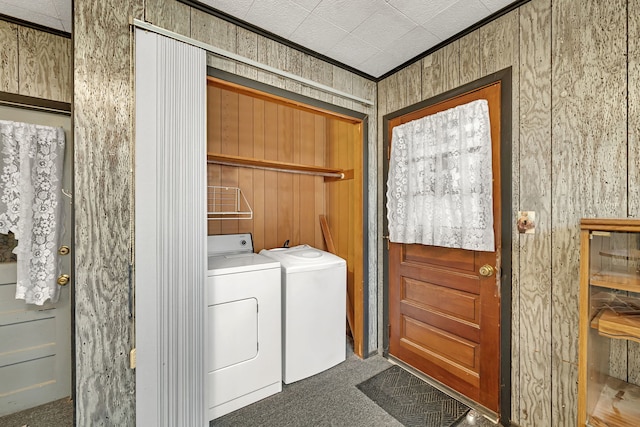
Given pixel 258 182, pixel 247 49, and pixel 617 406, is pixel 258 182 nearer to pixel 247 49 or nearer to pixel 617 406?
pixel 247 49

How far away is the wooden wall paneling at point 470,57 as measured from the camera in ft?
5.62

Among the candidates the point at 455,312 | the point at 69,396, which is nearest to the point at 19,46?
→ the point at 69,396

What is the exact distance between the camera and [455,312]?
6.14 ft

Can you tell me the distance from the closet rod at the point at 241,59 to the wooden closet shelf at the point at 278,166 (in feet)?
2.18

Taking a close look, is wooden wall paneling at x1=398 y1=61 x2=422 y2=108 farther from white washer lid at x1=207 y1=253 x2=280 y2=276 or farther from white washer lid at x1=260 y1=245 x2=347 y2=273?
white washer lid at x1=207 y1=253 x2=280 y2=276

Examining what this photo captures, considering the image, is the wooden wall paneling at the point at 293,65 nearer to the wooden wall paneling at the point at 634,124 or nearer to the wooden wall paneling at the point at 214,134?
the wooden wall paneling at the point at 214,134

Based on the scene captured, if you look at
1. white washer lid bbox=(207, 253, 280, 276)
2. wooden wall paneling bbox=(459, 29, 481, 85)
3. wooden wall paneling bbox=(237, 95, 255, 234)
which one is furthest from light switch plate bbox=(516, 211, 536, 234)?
wooden wall paneling bbox=(237, 95, 255, 234)

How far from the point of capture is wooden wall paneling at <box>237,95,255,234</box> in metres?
2.47

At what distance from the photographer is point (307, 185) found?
292 cm

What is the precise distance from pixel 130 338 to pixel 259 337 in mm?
763

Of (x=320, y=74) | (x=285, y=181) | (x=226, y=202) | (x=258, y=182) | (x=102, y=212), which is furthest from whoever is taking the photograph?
(x=285, y=181)

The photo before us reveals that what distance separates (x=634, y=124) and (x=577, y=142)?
0.63ft

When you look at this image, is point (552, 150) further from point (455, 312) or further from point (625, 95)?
point (455, 312)

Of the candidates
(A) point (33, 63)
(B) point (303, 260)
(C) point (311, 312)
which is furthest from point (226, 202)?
(A) point (33, 63)
